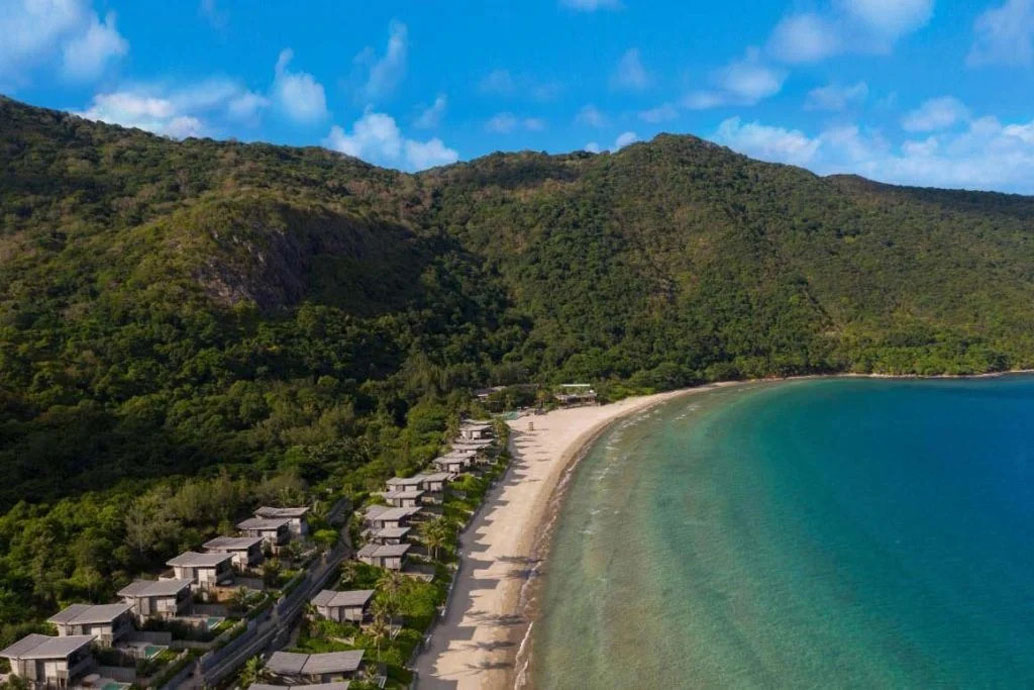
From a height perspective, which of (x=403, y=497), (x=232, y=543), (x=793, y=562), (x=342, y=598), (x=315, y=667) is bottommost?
(x=793, y=562)

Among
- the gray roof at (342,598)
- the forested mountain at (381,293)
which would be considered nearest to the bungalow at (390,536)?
the gray roof at (342,598)

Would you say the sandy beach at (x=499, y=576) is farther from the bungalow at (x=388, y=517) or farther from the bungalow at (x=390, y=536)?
the bungalow at (x=388, y=517)

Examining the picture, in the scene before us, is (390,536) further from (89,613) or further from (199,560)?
(89,613)

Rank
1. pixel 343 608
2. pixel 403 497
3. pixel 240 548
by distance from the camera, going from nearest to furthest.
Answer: pixel 343 608
pixel 240 548
pixel 403 497

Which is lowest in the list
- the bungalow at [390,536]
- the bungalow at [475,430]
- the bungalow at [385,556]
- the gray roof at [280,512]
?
the bungalow at [385,556]

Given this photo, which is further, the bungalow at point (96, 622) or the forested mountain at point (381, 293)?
the forested mountain at point (381, 293)

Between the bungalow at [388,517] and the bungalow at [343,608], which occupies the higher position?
the bungalow at [388,517]

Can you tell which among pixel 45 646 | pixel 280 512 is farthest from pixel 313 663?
pixel 280 512

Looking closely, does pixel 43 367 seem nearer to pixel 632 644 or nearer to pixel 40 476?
pixel 40 476
